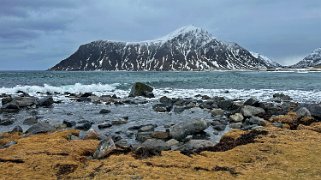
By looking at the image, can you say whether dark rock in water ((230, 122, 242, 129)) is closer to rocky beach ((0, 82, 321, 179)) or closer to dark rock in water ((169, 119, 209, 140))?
rocky beach ((0, 82, 321, 179))

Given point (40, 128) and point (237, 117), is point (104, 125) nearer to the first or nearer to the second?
point (40, 128)

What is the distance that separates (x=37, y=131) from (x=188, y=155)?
11123 mm

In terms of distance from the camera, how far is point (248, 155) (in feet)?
52.0

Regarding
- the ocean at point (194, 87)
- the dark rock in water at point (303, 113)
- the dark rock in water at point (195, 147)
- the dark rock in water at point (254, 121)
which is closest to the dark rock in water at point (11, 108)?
the ocean at point (194, 87)

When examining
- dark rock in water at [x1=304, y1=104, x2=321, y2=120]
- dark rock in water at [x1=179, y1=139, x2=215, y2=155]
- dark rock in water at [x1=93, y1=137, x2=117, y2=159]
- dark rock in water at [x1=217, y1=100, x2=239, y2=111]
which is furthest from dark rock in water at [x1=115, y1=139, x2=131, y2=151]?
dark rock in water at [x1=217, y1=100, x2=239, y2=111]

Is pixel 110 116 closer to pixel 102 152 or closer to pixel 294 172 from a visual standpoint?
pixel 102 152

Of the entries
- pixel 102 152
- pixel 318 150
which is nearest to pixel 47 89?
pixel 102 152

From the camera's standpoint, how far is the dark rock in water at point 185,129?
21.3 metres

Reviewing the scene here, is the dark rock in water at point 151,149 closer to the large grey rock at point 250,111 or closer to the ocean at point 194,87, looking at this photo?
the large grey rock at point 250,111

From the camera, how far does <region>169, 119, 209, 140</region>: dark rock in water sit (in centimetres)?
2128

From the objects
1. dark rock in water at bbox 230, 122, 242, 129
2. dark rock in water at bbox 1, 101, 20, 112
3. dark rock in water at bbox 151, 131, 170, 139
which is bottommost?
dark rock in water at bbox 1, 101, 20, 112

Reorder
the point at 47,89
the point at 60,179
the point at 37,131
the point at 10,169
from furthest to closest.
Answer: the point at 47,89, the point at 37,131, the point at 10,169, the point at 60,179

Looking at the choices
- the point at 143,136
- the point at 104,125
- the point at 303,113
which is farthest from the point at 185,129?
the point at 303,113

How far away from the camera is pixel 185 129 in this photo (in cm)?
2177
